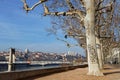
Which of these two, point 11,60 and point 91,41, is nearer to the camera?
point 11,60

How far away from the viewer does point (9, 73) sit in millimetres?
18375

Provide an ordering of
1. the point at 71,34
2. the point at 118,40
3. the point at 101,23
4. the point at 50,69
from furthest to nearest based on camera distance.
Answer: the point at 118,40, the point at 71,34, the point at 101,23, the point at 50,69

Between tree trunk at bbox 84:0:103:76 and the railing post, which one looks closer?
the railing post

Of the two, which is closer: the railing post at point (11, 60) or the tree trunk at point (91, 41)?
Answer: the railing post at point (11, 60)

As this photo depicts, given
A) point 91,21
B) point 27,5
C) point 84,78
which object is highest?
point 27,5

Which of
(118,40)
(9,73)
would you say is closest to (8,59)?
(9,73)

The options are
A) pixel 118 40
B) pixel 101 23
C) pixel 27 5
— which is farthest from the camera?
pixel 118 40

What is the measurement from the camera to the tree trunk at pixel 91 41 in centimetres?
2380

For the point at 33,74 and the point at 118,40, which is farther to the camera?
the point at 118,40

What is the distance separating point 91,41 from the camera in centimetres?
2395

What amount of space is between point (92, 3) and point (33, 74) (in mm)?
7200

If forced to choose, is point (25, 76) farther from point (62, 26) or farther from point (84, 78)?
point (62, 26)

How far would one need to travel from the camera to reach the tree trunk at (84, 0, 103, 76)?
78.1ft

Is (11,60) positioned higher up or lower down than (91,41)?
lower down
